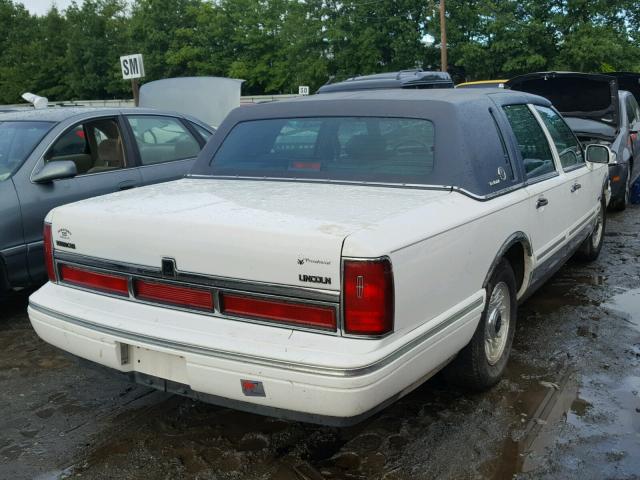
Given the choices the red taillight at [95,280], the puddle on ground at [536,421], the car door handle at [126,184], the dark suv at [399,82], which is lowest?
the puddle on ground at [536,421]

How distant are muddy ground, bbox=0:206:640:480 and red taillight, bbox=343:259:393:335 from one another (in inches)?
30.7

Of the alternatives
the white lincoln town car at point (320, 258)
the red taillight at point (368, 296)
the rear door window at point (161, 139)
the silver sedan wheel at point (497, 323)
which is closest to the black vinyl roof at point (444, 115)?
the white lincoln town car at point (320, 258)

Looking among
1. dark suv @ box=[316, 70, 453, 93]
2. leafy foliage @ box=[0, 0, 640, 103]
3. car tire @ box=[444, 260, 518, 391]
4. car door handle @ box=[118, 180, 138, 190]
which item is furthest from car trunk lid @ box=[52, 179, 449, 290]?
leafy foliage @ box=[0, 0, 640, 103]

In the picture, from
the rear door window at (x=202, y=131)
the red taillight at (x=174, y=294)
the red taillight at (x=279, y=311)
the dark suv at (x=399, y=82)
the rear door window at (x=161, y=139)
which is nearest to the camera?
the red taillight at (x=279, y=311)

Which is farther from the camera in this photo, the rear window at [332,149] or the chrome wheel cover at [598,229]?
the chrome wheel cover at [598,229]

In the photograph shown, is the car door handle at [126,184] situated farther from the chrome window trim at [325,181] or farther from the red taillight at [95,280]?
the red taillight at [95,280]

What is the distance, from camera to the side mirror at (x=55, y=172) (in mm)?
4773

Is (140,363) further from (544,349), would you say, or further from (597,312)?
(597,312)

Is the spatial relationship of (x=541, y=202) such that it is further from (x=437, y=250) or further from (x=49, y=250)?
(x=49, y=250)

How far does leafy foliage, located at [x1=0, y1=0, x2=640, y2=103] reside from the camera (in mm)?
31203

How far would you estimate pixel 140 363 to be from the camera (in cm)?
272

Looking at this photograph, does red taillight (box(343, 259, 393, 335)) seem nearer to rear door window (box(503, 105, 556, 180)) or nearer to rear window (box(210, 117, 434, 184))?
rear window (box(210, 117, 434, 184))

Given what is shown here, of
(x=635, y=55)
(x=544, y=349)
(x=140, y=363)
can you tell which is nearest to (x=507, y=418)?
(x=544, y=349)

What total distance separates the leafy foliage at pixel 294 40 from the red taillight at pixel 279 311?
30.8 meters
